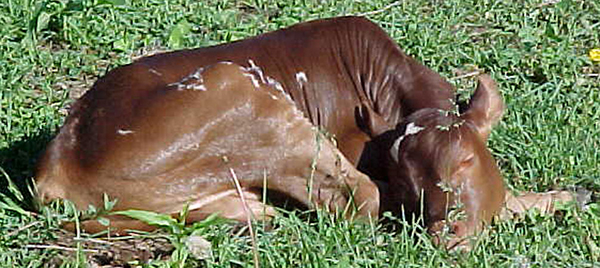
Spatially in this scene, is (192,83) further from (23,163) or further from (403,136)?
(23,163)

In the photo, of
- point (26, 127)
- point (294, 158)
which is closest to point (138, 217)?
point (294, 158)

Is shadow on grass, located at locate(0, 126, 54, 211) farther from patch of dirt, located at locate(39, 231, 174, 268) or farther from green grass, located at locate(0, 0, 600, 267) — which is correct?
patch of dirt, located at locate(39, 231, 174, 268)

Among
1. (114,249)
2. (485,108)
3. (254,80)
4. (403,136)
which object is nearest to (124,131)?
(114,249)

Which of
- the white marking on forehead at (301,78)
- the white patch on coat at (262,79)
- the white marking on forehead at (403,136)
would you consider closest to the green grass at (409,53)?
the white marking on forehead at (403,136)

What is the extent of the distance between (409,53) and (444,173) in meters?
2.14

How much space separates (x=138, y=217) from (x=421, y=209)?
110cm

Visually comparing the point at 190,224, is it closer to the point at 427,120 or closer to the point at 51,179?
the point at 51,179

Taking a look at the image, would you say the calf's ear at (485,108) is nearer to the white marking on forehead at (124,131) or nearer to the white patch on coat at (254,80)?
the white patch on coat at (254,80)

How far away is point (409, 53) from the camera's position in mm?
7184

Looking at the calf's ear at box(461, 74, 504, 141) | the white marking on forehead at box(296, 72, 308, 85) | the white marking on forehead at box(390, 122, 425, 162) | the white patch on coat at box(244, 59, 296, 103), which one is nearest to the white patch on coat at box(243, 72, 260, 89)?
the white patch on coat at box(244, 59, 296, 103)

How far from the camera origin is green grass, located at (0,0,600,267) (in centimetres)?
491

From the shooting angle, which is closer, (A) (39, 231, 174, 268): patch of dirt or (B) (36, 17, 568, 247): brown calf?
(A) (39, 231, 174, 268): patch of dirt

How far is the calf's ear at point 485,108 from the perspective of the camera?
18.1 ft

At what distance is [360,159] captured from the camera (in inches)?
221
